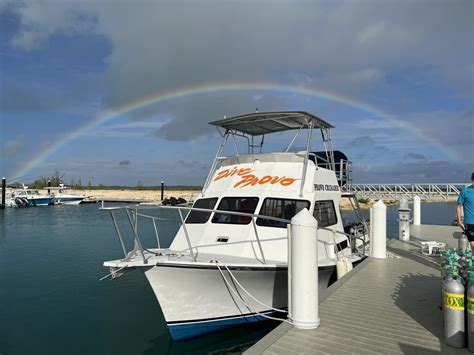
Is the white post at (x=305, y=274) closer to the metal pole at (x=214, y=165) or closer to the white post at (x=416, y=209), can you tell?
the metal pole at (x=214, y=165)

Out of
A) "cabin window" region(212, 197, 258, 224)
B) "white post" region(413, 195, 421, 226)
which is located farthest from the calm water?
"white post" region(413, 195, 421, 226)

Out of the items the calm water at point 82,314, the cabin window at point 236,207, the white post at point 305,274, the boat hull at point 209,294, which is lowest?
the calm water at point 82,314

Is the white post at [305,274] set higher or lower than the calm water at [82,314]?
higher

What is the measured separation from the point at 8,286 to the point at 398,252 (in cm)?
1242

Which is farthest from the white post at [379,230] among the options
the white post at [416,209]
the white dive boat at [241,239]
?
the white post at [416,209]

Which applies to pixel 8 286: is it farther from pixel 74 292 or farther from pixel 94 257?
pixel 94 257

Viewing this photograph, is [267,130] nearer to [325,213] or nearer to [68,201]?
[325,213]

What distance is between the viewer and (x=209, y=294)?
23.5 feet

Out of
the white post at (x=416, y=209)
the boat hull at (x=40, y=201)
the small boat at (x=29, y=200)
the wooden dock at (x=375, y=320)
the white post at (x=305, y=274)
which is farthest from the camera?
the boat hull at (x=40, y=201)

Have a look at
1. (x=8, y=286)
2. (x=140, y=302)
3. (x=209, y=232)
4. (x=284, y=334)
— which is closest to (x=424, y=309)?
(x=284, y=334)

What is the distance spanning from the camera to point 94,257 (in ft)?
57.4

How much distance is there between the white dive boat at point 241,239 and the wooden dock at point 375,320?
47.9 inches

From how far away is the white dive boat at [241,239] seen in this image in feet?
22.8

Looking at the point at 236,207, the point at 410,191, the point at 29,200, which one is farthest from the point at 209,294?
the point at 29,200
